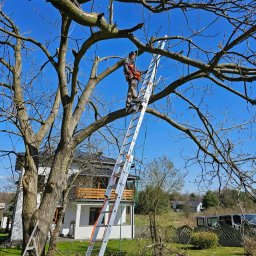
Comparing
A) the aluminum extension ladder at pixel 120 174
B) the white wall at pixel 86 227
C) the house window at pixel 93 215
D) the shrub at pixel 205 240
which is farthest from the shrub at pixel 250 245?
the house window at pixel 93 215

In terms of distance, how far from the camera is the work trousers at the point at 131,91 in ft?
18.6

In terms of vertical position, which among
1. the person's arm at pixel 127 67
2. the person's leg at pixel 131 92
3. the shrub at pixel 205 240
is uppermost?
the person's arm at pixel 127 67

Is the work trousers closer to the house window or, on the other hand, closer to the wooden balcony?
the wooden balcony

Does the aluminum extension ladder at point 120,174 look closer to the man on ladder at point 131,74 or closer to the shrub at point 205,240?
the man on ladder at point 131,74

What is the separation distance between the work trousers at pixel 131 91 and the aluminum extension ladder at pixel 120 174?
0.39 feet

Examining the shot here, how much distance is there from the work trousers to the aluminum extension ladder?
120mm

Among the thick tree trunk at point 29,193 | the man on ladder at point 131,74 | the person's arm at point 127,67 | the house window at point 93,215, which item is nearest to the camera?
the thick tree trunk at point 29,193

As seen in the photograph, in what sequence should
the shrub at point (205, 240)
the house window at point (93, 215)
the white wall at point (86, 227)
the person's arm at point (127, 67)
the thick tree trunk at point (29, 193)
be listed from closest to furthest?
the thick tree trunk at point (29, 193), the person's arm at point (127, 67), the shrub at point (205, 240), the white wall at point (86, 227), the house window at point (93, 215)

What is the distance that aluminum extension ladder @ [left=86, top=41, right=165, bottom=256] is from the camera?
3754 mm

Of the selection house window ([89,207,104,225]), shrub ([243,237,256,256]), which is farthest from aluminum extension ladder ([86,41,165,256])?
house window ([89,207,104,225])

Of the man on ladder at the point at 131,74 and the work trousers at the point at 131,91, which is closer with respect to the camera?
the work trousers at the point at 131,91

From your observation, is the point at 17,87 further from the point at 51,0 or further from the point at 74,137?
the point at 51,0

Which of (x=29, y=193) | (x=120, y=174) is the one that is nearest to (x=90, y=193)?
(x=29, y=193)

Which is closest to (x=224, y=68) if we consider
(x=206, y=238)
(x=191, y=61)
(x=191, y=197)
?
(x=191, y=61)
